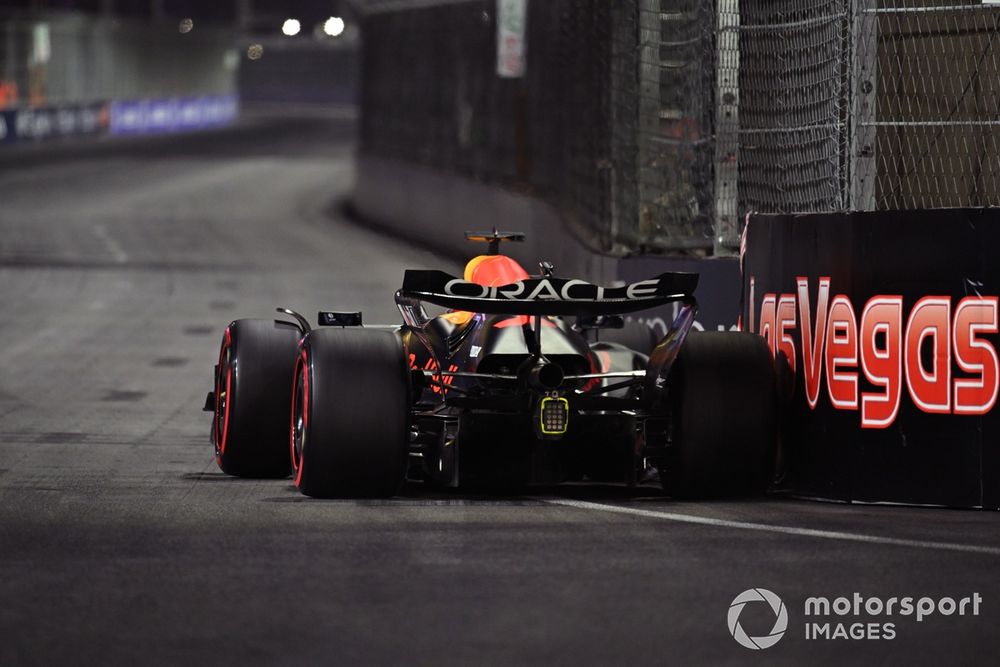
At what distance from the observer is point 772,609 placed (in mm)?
6879

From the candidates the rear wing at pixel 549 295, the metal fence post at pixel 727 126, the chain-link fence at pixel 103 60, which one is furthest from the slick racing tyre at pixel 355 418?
the chain-link fence at pixel 103 60

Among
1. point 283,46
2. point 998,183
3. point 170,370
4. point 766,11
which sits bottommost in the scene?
point 170,370

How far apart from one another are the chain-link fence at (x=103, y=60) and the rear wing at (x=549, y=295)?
2111 inches

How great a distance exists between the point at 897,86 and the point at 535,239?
13002 mm

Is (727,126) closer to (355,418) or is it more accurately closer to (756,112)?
(756,112)

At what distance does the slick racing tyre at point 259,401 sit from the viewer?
35.4 ft

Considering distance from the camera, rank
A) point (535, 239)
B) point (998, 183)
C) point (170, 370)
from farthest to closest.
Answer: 1. point (535, 239)
2. point (170, 370)
3. point (998, 183)

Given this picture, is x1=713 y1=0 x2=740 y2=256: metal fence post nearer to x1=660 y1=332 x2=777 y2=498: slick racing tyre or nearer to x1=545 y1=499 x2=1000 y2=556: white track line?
x1=660 y1=332 x2=777 y2=498: slick racing tyre

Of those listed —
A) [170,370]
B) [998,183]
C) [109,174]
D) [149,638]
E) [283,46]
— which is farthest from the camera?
[283,46]

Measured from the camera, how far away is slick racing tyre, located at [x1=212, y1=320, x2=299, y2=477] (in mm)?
10805

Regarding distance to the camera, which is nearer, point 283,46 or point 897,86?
point 897,86

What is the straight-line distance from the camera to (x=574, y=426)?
388 inches

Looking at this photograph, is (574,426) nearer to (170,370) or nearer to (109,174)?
(170,370)

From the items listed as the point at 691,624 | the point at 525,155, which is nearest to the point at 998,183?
the point at 691,624
